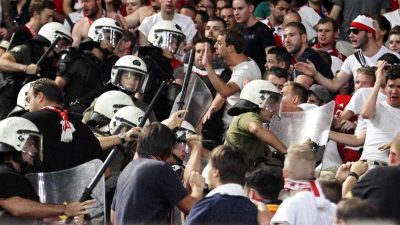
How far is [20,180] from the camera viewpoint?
48.9 ft

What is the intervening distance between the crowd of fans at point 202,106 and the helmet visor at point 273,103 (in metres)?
0.01

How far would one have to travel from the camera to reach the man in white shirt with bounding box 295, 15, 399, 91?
19.6m

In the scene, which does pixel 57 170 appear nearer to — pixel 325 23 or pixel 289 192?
pixel 289 192

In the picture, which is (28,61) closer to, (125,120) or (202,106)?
(125,120)

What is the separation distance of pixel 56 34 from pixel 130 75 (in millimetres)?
1939

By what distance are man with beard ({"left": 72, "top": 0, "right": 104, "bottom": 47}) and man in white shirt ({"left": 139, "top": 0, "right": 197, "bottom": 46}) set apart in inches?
27.6

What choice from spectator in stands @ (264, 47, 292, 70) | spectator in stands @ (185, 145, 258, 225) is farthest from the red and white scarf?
spectator in stands @ (264, 47, 292, 70)

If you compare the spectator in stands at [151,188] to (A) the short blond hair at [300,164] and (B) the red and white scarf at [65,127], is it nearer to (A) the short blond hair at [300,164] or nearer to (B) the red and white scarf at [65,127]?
(A) the short blond hair at [300,164]

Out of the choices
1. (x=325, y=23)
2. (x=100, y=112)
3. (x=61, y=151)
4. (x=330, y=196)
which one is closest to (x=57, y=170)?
(x=61, y=151)

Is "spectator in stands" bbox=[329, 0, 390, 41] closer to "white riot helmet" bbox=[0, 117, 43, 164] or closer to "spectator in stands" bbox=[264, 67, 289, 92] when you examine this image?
"spectator in stands" bbox=[264, 67, 289, 92]

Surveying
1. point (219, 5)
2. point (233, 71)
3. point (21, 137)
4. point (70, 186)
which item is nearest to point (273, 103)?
point (233, 71)

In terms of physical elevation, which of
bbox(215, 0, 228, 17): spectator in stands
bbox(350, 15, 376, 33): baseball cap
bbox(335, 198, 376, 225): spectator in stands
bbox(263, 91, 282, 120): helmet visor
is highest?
bbox(350, 15, 376, 33): baseball cap

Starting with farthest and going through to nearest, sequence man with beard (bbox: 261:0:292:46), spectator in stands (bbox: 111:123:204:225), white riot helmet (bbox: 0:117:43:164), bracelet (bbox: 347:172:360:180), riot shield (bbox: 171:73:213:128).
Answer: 1. man with beard (bbox: 261:0:292:46)
2. riot shield (bbox: 171:73:213:128)
3. bracelet (bbox: 347:172:360:180)
4. white riot helmet (bbox: 0:117:43:164)
5. spectator in stands (bbox: 111:123:204:225)

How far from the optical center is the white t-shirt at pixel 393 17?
2184 cm
